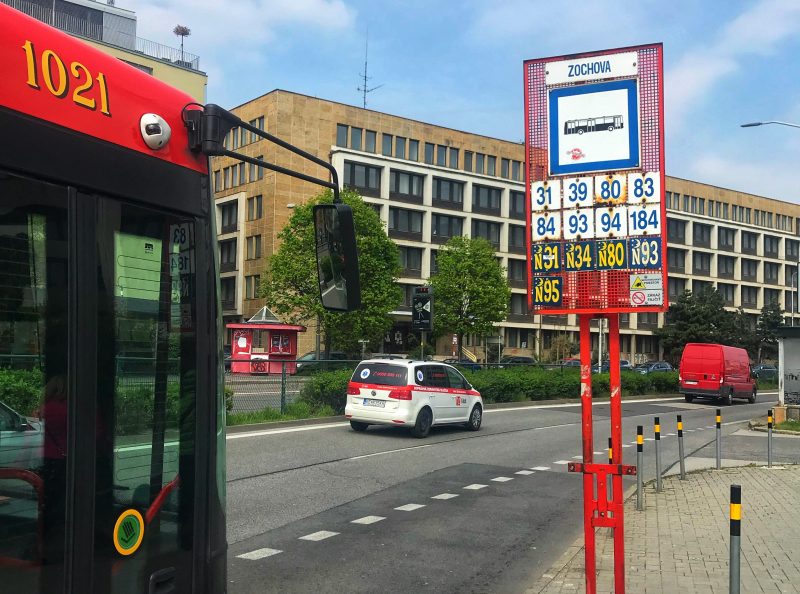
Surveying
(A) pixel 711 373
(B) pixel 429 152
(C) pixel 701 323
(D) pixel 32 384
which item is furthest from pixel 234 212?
(D) pixel 32 384

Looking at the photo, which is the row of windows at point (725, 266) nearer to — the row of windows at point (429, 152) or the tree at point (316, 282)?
the row of windows at point (429, 152)

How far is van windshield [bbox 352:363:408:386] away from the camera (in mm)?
17812

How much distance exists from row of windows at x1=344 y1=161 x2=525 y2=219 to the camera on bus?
62.2 meters

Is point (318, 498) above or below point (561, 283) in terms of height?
below

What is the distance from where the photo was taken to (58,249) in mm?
2469

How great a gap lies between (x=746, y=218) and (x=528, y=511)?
96251 millimetres

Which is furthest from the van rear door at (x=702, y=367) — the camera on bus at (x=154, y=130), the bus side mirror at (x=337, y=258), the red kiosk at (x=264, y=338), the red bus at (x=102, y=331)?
the camera on bus at (x=154, y=130)

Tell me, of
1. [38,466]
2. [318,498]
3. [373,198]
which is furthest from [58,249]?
[373,198]

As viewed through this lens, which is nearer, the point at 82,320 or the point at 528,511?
the point at 82,320

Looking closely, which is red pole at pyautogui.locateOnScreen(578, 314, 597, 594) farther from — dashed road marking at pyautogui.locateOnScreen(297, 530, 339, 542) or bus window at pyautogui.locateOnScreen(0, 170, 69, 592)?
bus window at pyautogui.locateOnScreen(0, 170, 69, 592)

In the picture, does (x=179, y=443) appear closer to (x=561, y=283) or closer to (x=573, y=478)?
(x=561, y=283)

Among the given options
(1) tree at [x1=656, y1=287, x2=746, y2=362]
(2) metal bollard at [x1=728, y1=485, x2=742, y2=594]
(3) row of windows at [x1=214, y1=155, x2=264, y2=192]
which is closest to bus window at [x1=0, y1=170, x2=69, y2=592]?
(2) metal bollard at [x1=728, y1=485, x2=742, y2=594]

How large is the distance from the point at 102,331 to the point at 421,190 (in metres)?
69.6

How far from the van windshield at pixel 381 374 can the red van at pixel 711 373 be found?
2174 centimetres
